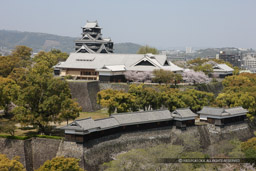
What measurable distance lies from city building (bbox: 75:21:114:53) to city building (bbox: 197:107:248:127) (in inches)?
1462

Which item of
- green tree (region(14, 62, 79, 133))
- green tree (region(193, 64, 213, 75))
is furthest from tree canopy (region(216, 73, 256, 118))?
green tree (region(14, 62, 79, 133))

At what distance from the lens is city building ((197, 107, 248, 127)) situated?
38.2 meters

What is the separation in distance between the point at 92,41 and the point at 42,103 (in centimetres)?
4247

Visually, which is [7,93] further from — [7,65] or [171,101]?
[171,101]

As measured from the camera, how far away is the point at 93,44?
2869 inches

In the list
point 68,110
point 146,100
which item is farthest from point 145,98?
point 68,110

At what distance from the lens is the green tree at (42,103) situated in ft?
101

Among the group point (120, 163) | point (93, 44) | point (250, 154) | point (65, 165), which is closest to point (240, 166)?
point (250, 154)

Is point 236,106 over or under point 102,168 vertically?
over

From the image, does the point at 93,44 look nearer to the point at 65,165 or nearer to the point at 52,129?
the point at 52,129

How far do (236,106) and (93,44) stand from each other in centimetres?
3934

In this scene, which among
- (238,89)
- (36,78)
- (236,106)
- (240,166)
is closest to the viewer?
(240,166)

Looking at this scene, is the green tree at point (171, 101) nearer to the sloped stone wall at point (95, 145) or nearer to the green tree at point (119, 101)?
the green tree at point (119, 101)

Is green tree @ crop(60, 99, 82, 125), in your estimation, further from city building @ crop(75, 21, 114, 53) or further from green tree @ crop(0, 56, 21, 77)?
city building @ crop(75, 21, 114, 53)
